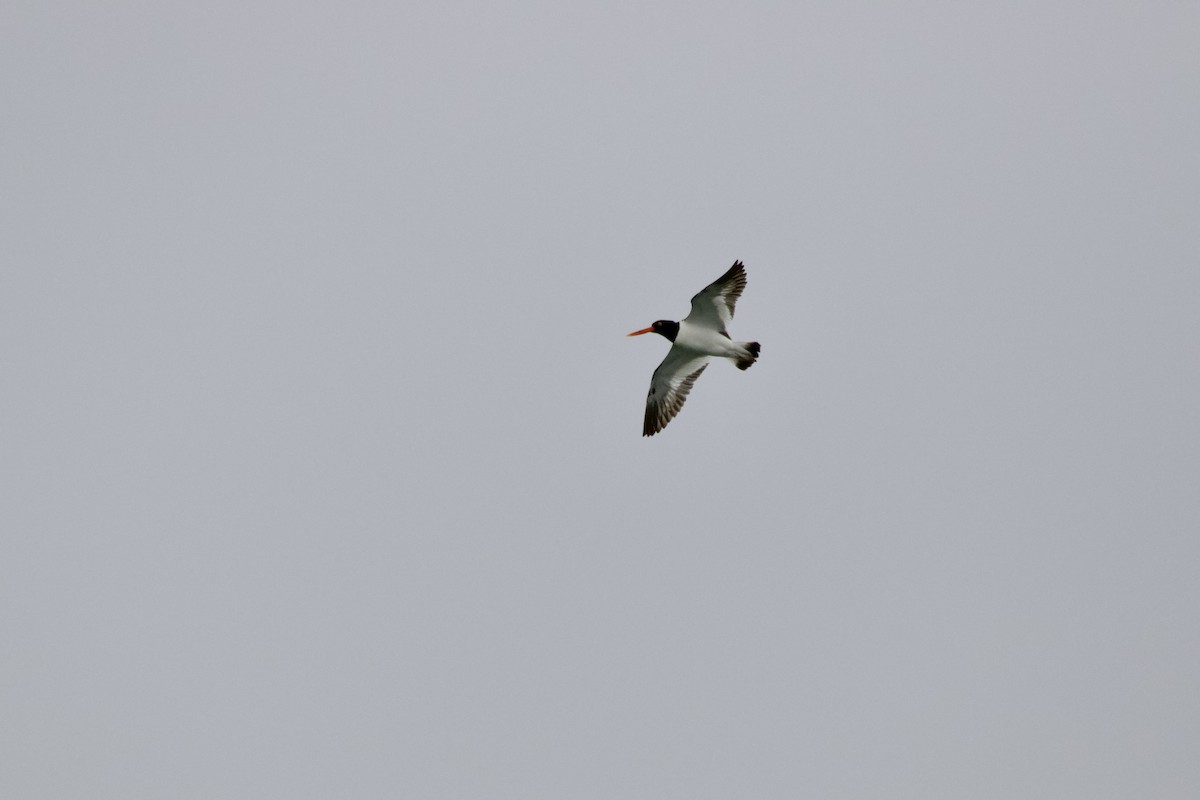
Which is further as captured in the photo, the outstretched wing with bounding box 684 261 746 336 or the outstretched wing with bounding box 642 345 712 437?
the outstretched wing with bounding box 642 345 712 437

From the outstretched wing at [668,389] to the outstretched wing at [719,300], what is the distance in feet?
4.72

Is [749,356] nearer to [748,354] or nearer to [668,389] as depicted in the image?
[748,354]

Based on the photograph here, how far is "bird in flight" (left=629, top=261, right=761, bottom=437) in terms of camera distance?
25859mm

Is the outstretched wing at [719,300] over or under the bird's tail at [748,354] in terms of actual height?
over

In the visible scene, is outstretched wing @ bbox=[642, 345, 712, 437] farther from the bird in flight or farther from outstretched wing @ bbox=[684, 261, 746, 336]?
outstretched wing @ bbox=[684, 261, 746, 336]

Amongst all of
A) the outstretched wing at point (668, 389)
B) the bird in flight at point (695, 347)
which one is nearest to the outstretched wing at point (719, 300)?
the bird in flight at point (695, 347)

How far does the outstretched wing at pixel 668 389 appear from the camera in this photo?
27.8 m

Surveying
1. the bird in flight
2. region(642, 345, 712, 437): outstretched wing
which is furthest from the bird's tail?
region(642, 345, 712, 437): outstretched wing

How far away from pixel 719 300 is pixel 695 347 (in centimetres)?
128

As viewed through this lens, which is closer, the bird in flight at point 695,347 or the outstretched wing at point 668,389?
the bird in flight at point 695,347

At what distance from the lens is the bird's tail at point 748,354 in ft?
86.3

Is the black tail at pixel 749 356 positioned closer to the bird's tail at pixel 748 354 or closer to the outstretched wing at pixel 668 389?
the bird's tail at pixel 748 354

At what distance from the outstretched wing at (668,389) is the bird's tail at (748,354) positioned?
118 cm

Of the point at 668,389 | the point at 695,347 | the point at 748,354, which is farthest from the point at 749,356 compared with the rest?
the point at 668,389
